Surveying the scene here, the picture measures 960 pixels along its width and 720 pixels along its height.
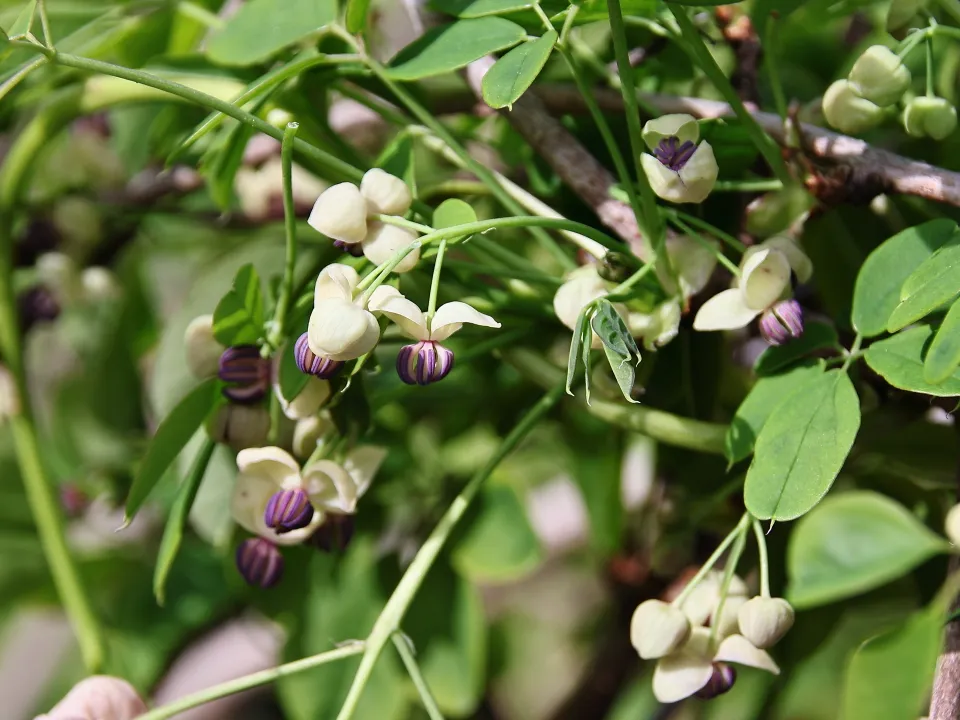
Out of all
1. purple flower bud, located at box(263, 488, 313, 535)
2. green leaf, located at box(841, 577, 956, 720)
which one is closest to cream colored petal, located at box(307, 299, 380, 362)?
purple flower bud, located at box(263, 488, 313, 535)

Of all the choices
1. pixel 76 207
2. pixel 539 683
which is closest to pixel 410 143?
pixel 76 207

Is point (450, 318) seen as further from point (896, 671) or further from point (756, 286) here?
point (896, 671)

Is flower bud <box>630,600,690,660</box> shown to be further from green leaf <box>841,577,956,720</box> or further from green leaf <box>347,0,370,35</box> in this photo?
green leaf <box>347,0,370,35</box>

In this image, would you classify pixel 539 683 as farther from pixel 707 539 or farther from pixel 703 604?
pixel 703 604

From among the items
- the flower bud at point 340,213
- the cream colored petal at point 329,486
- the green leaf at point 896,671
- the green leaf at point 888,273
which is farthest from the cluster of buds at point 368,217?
the green leaf at point 896,671

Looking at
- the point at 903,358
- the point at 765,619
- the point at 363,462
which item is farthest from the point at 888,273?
the point at 363,462

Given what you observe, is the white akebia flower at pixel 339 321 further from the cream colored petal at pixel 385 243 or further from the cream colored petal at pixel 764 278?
the cream colored petal at pixel 764 278
